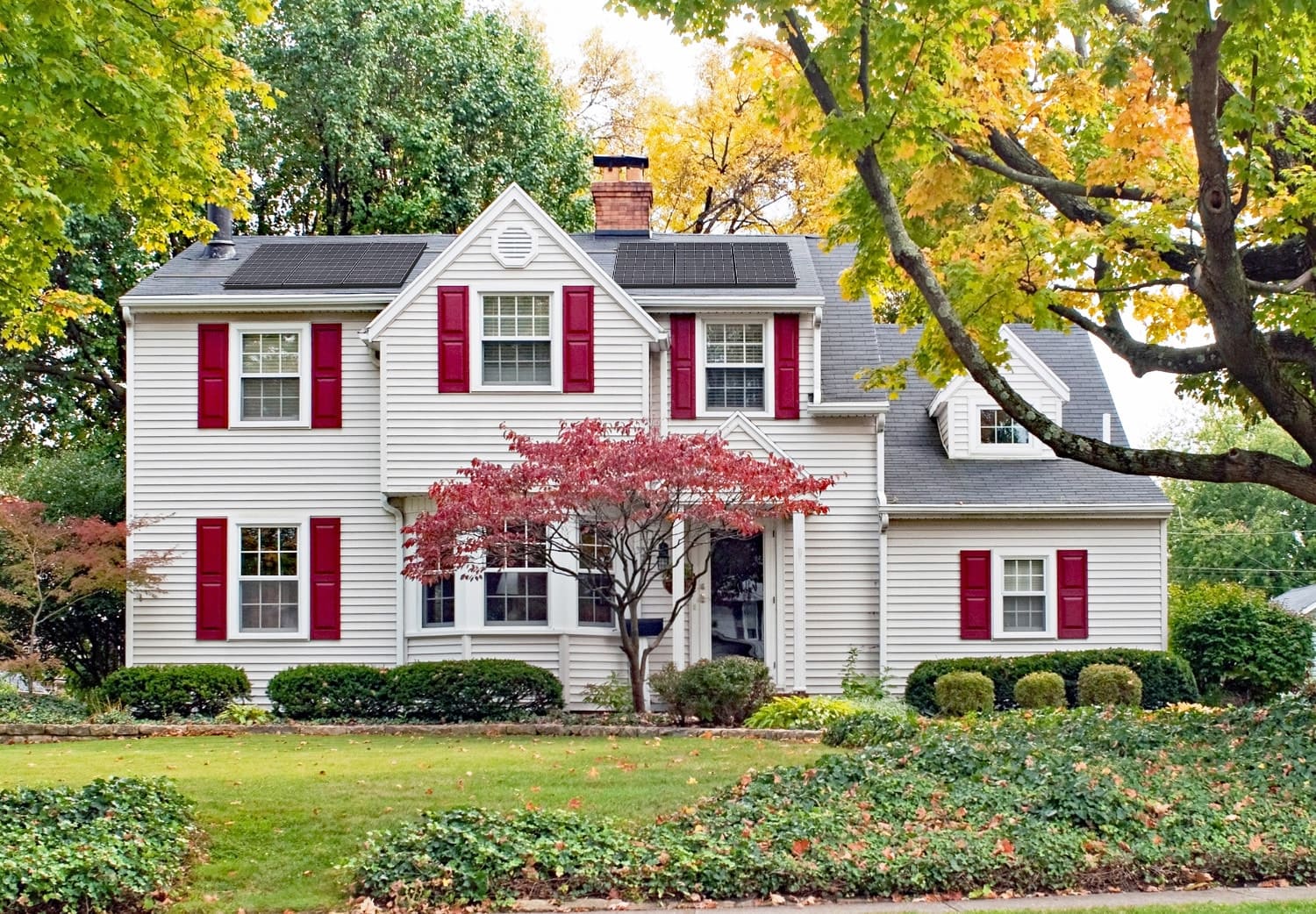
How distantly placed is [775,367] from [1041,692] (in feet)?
18.6

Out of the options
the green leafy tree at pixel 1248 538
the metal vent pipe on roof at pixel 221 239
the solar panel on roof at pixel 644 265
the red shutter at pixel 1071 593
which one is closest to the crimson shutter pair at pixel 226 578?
the metal vent pipe on roof at pixel 221 239

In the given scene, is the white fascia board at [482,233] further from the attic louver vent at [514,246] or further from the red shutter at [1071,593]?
the red shutter at [1071,593]

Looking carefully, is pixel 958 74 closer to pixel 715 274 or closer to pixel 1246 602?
pixel 715 274

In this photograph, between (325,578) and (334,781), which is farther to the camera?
(325,578)

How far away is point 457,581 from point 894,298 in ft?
51.0

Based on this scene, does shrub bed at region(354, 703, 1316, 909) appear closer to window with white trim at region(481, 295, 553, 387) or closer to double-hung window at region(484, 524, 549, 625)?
double-hung window at region(484, 524, 549, 625)

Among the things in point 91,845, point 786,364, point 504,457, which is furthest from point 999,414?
point 91,845

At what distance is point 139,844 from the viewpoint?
8617 millimetres

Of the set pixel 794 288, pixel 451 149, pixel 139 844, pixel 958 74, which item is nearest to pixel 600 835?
pixel 139 844

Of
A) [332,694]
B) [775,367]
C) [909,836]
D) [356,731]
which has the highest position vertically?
[775,367]

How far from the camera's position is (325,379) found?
20.2 m

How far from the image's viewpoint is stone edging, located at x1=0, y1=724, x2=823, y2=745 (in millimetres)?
15695

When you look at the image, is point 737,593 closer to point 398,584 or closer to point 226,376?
point 398,584

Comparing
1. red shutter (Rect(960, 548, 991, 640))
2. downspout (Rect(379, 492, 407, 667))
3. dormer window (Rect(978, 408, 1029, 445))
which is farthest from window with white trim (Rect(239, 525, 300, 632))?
dormer window (Rect(978, 408, 1029, 445))
